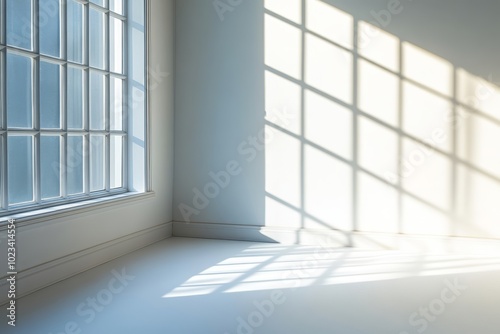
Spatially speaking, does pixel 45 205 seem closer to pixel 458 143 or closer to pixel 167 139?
pixel 167 139

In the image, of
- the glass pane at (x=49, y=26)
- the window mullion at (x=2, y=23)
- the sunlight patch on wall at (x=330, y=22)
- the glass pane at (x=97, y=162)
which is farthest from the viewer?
the sunlight patch on wall at (x=330, y=22)

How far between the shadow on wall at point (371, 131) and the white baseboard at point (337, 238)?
0.07 m

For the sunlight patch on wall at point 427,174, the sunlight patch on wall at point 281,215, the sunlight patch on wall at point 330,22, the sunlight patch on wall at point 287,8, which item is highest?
the sunlight patch on wall at point 287,8

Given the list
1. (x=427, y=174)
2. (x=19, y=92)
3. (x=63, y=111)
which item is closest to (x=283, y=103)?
(x=427, y=174)

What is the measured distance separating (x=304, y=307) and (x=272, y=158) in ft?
7.70

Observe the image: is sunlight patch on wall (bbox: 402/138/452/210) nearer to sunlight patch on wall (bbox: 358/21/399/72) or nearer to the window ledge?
sunlight patch on wall (bbox: 358/21/399/72)

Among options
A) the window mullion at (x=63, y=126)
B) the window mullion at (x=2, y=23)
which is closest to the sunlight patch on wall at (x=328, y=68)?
the window mullion at (x=63, y=126)

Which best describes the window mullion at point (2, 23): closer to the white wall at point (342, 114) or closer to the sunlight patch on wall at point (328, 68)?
the white wall at point (342, 114)

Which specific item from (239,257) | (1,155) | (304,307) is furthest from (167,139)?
(304,307)

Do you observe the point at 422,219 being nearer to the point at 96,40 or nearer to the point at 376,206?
the point at 376,206

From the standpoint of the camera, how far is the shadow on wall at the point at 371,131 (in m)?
5.08

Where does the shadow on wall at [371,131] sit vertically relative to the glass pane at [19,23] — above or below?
below

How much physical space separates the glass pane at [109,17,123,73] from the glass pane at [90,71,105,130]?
0.33 m

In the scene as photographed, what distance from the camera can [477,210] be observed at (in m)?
5.07
